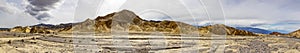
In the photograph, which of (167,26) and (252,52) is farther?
(167,26)

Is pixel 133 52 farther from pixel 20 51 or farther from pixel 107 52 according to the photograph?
pixel 20 51

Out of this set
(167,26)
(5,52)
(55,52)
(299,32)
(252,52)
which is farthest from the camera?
(167,26)

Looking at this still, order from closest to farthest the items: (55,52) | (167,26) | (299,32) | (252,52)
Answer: (55,52)
(252,52)
(299,32)
(167,26)

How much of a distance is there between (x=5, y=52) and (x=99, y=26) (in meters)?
85.6

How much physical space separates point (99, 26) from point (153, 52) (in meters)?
81.6

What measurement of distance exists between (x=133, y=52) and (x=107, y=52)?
198cm

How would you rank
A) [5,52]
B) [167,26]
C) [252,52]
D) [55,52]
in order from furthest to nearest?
[167,26]
[252,52]
[55,52]
[5,52]

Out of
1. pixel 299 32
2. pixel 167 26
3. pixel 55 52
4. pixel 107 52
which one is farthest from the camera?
pixel 167 26

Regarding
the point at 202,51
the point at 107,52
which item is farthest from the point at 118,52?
the point at 202,51

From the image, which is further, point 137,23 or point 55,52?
point 137,23

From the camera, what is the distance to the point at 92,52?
23953 millimetres

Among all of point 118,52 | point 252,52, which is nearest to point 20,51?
point 118,52

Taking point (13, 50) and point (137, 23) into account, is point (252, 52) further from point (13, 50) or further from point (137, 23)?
point (137, 23)

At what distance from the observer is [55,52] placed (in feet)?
74.1
